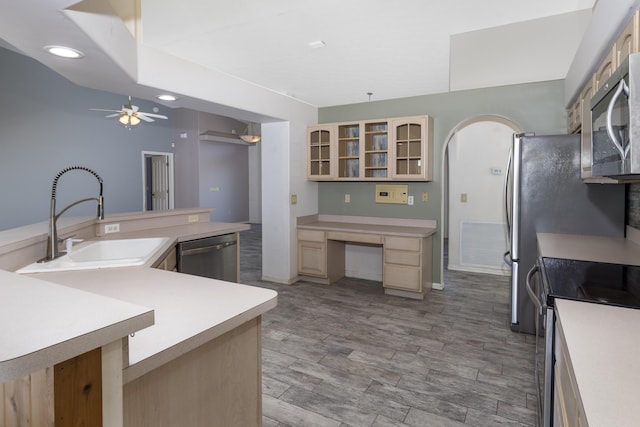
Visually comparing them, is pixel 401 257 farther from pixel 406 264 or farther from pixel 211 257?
pixel 211 257

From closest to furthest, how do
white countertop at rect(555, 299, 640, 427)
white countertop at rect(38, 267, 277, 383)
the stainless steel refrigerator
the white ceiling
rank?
white countertop at rect(555, 299, 640, 427)
white countertop at rect(38, 267, 277, 383)
the white ceiling
the stainless steel refrigerator

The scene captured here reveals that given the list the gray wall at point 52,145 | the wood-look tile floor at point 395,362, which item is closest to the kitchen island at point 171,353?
the wood-look tile floor at point 395,362

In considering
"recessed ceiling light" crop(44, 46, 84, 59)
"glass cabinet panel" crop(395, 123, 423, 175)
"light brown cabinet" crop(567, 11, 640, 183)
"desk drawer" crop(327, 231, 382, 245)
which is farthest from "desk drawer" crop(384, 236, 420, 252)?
"recessed ceiling light" crop(44, 46, 84, 59)

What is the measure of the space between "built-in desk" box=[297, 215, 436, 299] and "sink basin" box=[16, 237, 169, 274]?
7.07 ft

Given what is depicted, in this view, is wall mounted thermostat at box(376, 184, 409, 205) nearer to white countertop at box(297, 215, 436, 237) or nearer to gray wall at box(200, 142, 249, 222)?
white countertop at box(297, 215, 436, 237)

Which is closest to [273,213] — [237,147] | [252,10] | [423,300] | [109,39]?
[423,300]

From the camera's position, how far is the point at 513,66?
356 centimetres

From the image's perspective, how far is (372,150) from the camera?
4461 millimetres

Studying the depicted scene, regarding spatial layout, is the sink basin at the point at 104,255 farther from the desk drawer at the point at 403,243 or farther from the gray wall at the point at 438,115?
the gray wall at the point at 438,115

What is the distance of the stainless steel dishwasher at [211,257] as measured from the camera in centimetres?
296

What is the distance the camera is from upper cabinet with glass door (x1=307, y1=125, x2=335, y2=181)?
15.5ft

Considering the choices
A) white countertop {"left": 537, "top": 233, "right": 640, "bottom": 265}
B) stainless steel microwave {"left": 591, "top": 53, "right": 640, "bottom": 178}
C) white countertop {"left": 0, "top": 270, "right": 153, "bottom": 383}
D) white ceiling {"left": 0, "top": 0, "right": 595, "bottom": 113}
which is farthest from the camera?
white countertop {"left": 537, "top": 233, "right": 640, "bottom": 265}

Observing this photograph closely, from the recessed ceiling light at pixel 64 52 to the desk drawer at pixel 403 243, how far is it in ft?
10.3

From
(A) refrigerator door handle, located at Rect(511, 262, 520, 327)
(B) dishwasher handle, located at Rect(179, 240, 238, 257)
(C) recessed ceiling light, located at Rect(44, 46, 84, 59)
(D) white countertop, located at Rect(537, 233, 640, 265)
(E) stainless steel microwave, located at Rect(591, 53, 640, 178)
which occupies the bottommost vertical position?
(A) refrigerator door handle, located at Rect(511, 262, 520, 327)
